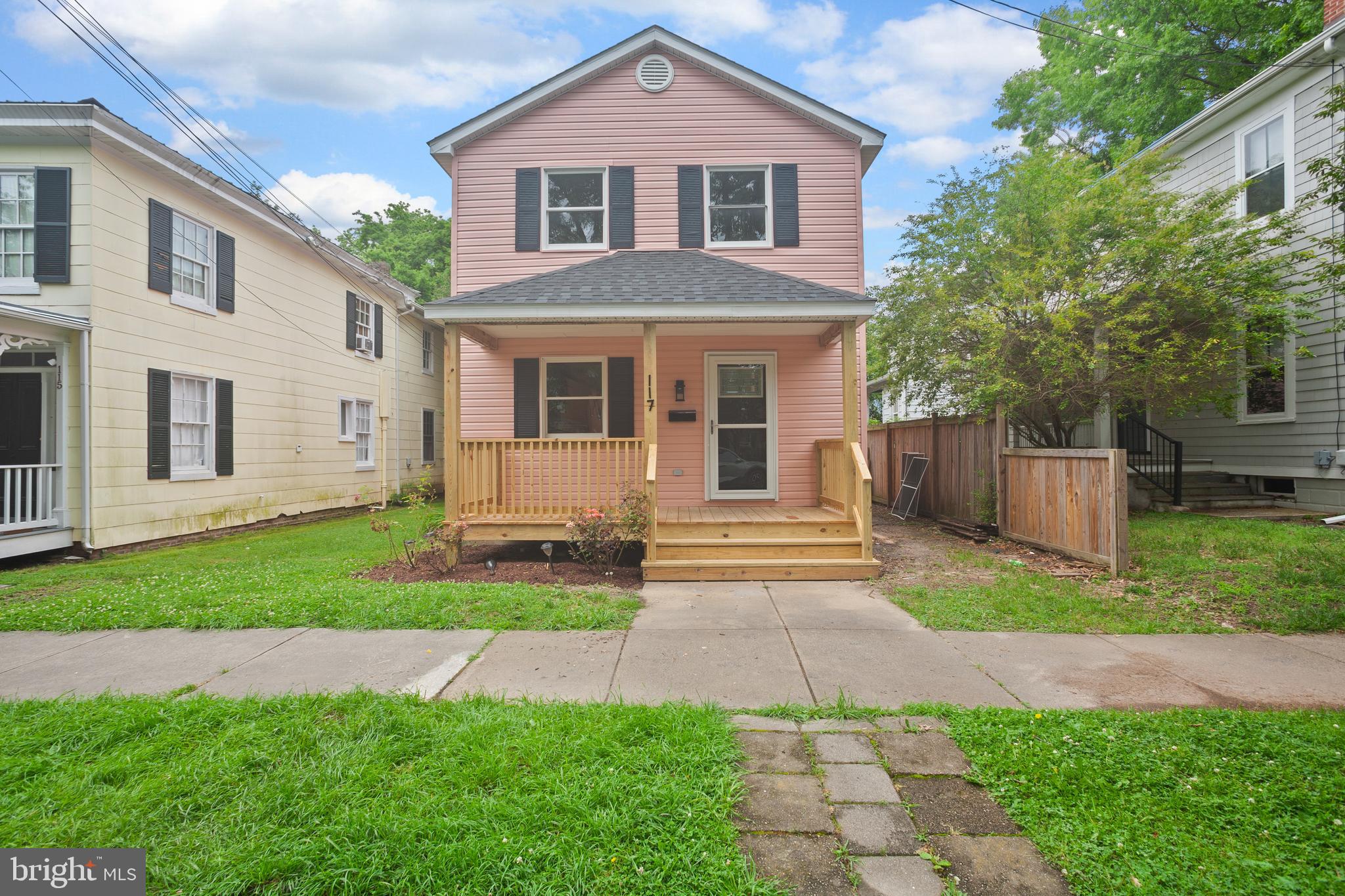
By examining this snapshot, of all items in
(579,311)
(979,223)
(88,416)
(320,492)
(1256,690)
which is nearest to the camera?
(1256,690)

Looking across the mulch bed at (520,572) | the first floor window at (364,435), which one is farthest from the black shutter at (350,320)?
the mulch bed at (520,572)

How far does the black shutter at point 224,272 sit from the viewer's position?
1008 cm

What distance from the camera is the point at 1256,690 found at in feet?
11.2

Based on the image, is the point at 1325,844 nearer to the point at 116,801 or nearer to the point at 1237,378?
the point at 116,801

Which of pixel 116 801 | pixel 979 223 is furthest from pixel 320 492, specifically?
pixel 979 223

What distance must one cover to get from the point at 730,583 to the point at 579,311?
11.1ft

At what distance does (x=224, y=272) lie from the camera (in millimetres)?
10203

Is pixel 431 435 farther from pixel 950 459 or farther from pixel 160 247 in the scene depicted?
pixel 950 459

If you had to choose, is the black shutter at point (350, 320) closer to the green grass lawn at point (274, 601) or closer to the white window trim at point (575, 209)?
the white window trim at point (575, 209)

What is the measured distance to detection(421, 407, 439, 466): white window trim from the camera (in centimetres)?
1686

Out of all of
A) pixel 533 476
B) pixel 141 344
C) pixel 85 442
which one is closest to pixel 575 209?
pixel 533 476

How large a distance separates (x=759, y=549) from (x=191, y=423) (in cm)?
914

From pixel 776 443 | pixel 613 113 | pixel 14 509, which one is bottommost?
pixel 14 509

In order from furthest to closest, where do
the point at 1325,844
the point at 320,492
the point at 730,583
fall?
the point at 320,492 < the point at 730,583 < the point at 1325,844
